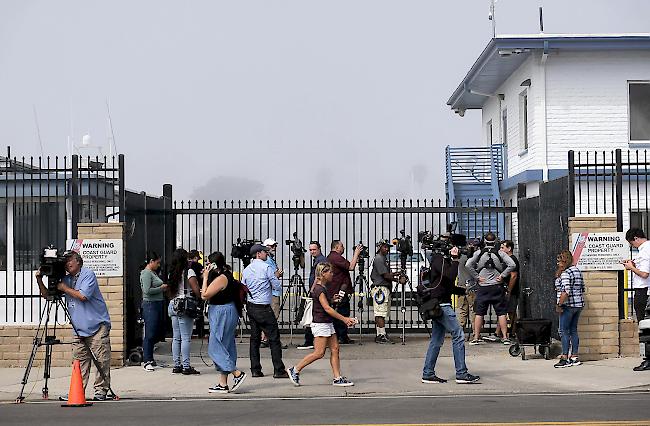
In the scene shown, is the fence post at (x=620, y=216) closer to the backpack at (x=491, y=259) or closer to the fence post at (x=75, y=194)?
the backpack at (x=491, y=259)

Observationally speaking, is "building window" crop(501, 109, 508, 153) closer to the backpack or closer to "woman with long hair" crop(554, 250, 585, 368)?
the backpack

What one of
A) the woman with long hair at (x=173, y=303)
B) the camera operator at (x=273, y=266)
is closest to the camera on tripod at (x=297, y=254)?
the camera operator at (x=273, y=266)

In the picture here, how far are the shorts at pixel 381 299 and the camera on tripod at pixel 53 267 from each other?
7736mm

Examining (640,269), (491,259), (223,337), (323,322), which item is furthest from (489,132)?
(223,337)

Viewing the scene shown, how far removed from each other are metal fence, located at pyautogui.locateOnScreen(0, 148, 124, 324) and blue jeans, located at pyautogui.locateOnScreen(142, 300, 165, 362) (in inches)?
65.2

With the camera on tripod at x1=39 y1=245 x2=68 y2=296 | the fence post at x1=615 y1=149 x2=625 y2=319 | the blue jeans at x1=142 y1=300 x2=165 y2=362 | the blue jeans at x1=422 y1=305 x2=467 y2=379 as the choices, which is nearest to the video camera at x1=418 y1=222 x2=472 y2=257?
the blue jeans at x1=422 y1=305 x2=467 y2=379

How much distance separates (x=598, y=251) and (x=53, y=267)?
27.4 ft

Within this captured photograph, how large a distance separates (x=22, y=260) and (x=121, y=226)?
2.57 metres

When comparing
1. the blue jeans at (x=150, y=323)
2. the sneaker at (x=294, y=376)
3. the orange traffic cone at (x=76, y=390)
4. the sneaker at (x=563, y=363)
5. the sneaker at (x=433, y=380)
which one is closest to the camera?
the orange traffic cone at (x=76, y=390)

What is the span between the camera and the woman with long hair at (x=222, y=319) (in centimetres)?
1459

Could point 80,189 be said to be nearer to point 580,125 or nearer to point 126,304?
point 126,304

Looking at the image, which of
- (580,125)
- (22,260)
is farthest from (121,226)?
(580,125)

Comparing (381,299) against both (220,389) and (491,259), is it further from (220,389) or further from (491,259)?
(220,389)

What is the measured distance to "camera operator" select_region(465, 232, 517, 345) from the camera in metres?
19.7
